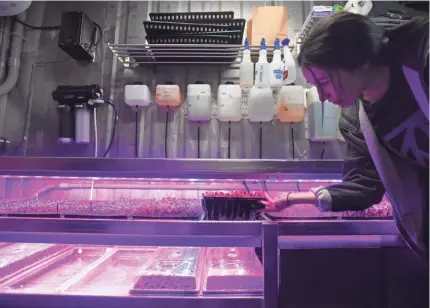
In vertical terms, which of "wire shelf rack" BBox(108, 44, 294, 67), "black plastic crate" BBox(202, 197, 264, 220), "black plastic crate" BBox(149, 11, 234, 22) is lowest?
"black plastic crate" BBox(202, 197, 264, 220)

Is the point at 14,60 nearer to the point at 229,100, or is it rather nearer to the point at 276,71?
the point at 229,100

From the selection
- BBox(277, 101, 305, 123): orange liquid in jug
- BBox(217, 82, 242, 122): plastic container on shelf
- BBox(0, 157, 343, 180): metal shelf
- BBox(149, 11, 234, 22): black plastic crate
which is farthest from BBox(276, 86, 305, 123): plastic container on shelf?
BBox(0, 157, 343, 180): metal shelf

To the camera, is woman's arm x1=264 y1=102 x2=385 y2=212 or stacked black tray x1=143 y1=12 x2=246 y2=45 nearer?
woman's arm x1=264 y1=102 x2=385 y2=212

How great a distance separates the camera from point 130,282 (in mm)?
1430

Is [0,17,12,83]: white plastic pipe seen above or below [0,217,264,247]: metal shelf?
above

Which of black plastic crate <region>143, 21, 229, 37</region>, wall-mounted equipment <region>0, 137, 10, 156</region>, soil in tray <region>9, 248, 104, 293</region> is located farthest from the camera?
wall-mounted equipment <region>0, 137, 10, 156</region>

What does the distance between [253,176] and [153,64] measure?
1.68 metres

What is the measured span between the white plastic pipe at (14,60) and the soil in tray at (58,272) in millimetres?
1941

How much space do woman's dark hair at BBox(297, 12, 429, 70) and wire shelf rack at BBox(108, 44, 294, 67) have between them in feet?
5.54

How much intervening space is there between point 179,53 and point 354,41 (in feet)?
6.36

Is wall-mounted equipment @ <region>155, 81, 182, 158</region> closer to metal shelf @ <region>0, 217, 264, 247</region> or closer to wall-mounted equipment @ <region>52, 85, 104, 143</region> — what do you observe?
wall-mounted equipment @ <region>52, 85, 104, 143</region>

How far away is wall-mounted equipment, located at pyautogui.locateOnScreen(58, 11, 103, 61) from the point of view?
2770mm

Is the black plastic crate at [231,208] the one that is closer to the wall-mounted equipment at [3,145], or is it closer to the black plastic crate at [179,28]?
the black plastic crate at [179,28]

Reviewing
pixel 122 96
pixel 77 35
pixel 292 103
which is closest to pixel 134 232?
pixel 292 103
